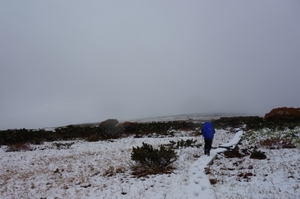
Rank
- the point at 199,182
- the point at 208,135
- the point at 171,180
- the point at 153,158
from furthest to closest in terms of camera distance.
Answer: the point at 208,135, the point at 153,158, the point at 171,180, the point at 199,182

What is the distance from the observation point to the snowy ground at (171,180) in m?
6.61

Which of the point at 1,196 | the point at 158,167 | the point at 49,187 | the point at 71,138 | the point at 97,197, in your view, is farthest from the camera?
the point at 71,138

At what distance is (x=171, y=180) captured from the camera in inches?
310

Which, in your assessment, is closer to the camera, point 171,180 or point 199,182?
point 199,182

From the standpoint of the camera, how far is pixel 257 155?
10.1m

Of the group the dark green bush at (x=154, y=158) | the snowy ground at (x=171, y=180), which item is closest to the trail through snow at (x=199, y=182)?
the snowy ground at (x=171, y=180)

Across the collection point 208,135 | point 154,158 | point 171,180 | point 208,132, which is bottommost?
point 171,180

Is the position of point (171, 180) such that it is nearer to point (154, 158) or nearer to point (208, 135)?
point (154, 158)

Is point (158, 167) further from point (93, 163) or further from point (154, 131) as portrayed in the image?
point (154, 131)

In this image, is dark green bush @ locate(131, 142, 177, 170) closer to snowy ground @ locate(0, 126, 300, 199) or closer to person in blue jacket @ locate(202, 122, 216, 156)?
snowy ground @ locate(0, 126, 300, 199)

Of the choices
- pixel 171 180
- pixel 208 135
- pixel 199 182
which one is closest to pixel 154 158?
pixel 171 180

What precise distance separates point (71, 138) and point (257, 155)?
20.4 m

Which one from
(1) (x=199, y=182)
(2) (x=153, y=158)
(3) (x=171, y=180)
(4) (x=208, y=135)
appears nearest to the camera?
(1) (x=199, y=182)

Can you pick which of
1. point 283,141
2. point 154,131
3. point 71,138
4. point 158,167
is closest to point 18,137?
point 71,138
